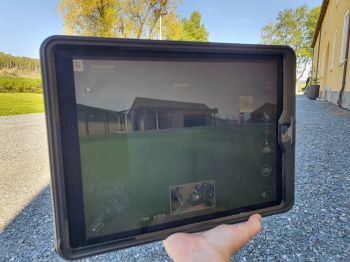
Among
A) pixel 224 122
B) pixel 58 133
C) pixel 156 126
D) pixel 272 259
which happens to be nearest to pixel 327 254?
pixel 272 259

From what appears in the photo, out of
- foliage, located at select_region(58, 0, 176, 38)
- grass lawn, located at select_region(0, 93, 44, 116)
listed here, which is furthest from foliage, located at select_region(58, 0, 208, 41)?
grass lawn, located at select_region(0, 93, 44, 116)

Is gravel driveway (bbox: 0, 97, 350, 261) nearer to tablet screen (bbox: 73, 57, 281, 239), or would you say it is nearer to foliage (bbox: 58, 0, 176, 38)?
tablet screen (bbox: 73, 57, 281, 239)

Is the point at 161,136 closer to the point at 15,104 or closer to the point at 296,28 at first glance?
the point at 15,104

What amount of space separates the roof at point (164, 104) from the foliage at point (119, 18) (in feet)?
27.9

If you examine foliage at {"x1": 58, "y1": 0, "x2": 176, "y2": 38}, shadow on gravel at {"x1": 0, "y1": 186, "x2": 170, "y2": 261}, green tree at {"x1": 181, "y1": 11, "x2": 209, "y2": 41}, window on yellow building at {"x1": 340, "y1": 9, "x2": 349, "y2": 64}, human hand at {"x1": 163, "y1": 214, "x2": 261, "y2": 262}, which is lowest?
shadow on gravel at {"x1": 0, "y1": 186, "x2": 170, "y2": 261}

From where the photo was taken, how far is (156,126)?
1.87 feet

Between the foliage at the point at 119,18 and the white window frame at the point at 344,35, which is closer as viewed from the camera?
the white window frame at the point at 344,35

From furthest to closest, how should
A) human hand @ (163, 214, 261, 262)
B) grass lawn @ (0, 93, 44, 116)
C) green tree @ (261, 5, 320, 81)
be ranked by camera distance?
1. green tree @ (261, 5, 320, 81)
2. grass lawn @ (0, 93, 44, 116)
3. human hand @ (163, 214, 261, 262)

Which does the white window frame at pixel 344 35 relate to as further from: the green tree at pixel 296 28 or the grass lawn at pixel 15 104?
the green tree at pixel 296 28

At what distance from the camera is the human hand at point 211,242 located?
615 mm

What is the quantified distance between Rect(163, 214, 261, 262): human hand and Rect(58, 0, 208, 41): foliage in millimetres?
8587

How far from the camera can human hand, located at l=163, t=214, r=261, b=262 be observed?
0.62m

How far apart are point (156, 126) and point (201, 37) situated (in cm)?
2391

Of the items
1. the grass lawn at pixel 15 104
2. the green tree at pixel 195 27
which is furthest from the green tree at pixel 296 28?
the grass lawn at pixel 15 104
